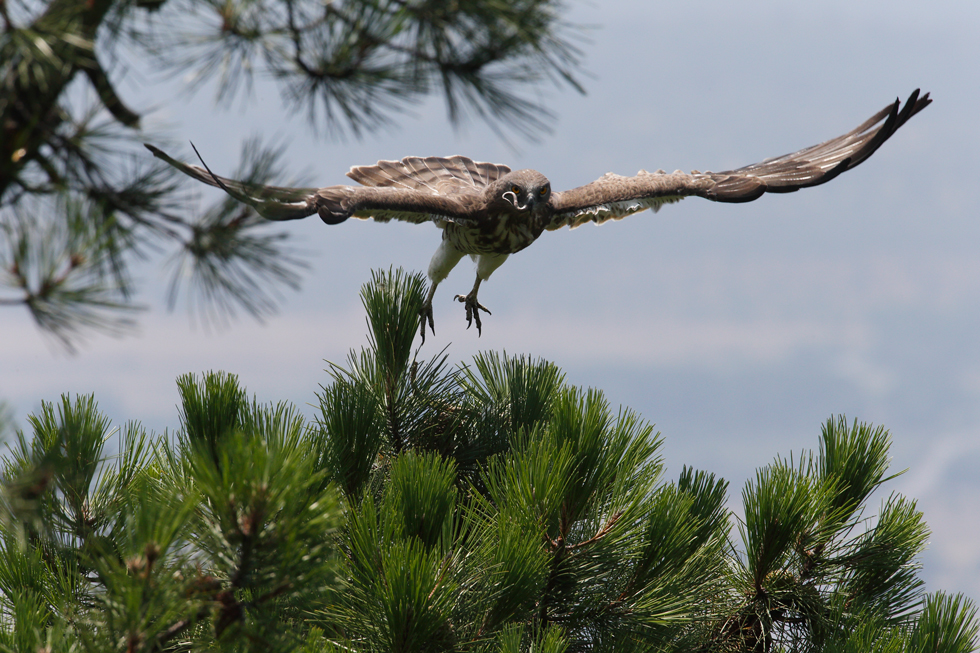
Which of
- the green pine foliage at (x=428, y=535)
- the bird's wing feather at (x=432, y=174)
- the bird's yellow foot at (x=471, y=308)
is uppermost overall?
the bird's wing feather at (x=432, y=174)

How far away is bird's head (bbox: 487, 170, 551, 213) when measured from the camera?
6.35 meters

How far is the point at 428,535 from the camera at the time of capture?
3.61 metres

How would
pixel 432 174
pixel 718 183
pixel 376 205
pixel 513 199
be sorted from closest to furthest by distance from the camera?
pixel 376 205 < pixel 513 199 < pixel 718 183 < pixel 432 174

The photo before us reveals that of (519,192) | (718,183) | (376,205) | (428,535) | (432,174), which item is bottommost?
(428,535)

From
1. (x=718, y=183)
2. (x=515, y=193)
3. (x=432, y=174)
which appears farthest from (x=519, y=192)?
(x=718, y=183)

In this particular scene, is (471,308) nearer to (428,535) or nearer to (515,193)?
(515,193)

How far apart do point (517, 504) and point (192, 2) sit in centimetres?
245

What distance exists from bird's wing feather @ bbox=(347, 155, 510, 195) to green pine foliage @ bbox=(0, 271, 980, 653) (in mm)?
2539

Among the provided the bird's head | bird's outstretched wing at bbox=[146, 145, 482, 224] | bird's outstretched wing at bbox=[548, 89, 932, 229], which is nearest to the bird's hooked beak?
the bird's head

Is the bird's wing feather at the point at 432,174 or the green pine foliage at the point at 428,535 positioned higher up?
the bird's wing feather at the point at 432,174

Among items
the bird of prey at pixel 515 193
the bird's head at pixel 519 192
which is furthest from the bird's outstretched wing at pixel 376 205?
the bird's head at pixel 519 192

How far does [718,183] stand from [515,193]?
87.5 inches

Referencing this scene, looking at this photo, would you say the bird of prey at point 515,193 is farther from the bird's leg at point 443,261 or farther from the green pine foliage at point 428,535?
the green pine foliage at point 428,535

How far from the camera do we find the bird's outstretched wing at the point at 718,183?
692 cm
